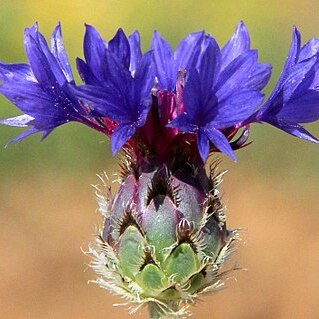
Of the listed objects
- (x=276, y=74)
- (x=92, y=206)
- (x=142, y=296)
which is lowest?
(x=142, y=296)

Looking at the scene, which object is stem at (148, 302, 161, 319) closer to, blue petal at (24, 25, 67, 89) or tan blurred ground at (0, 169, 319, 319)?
blue petal at (24, 25, 67, 89)

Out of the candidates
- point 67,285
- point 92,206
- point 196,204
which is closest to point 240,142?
point 196,204

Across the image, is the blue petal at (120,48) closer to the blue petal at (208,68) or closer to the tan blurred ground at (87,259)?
the blue petal at (208,68)

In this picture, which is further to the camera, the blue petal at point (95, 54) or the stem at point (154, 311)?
the stem at point (154, 311)

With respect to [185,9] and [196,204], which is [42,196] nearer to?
[185,9]

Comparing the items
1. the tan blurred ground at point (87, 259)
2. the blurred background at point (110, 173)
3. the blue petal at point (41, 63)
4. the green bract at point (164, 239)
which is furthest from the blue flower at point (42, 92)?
the tan blurred ground at point (87, 259)

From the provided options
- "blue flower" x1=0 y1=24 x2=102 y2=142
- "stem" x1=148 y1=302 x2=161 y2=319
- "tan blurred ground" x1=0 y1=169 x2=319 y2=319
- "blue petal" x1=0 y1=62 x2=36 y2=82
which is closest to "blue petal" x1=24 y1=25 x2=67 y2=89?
"blue flower" x1=0 y1=24 x2=102 y2=142
